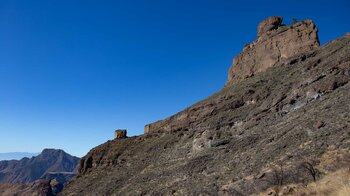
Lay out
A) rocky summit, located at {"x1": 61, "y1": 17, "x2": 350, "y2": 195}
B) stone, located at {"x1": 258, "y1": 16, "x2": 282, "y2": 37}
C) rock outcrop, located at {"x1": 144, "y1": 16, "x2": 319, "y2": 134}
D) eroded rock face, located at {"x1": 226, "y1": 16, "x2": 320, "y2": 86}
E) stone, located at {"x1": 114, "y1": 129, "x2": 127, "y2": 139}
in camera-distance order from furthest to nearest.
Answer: stone, located at {"x1": 258, "y1": 16, "x2": 282, "y2": 37}, stone, located at {"x1": 114, "y1": 129, "x2": 127, "y2": 139}, eroded rock face, located at {"x1": 226, "y1": 16, "x2": 320, "y2": 86}, rock outcrop, located at {"x1": 144, "y1": 16, "x2": 319, "y2": 134}, rocky summit, located at {"x1": 61, "y1": 17, "x2": 350, "y2": 195}

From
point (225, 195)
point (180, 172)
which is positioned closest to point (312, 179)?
point (225, 195)

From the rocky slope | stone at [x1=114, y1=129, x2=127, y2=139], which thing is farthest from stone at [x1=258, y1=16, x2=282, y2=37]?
the rocky slope

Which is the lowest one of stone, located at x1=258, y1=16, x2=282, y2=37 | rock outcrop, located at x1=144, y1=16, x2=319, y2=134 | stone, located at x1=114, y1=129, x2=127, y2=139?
stone, located at x1=114, y1=129, x2=127, y2=139

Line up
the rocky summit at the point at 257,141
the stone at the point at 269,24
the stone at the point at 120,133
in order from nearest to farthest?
the rocky summit at the point at 257,141
the stone at the point at 120,133
the stone at the point at 269,24

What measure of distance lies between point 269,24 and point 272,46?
31.8 ft

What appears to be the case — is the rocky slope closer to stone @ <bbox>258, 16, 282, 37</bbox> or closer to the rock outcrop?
the rock outcrop

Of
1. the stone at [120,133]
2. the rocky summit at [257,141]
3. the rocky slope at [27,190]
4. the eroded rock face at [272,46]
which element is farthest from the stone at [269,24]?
the rocky slope at [27,190]

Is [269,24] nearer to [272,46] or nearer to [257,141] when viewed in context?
[272,46]

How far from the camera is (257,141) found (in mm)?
29641

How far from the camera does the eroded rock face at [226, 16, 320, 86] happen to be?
196 feet

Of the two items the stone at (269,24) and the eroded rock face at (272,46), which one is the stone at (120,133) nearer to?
the eroded rock face at (272,46)

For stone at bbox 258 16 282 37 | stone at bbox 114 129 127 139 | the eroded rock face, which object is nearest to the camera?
the eroded rock face

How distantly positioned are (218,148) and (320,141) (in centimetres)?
1495

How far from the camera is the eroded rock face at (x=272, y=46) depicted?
5969cm
